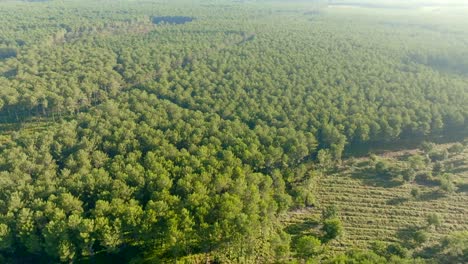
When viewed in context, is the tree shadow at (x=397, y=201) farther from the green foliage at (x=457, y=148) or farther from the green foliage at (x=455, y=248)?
the green foliage at (x=457, y=148)

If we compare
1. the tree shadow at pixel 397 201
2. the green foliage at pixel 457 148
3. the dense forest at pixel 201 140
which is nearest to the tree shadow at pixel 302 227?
the dense forest at pixel 201 140

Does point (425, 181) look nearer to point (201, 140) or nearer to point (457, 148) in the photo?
point (457, 148)

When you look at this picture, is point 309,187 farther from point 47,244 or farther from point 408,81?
point 408,81

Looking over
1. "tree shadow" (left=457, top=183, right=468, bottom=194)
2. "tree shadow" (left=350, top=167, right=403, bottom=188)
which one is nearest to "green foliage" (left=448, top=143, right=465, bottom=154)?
"tree shadow" (left=457, top=183, right=468, bottom=194)

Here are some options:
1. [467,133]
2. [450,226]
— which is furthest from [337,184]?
[467,133]

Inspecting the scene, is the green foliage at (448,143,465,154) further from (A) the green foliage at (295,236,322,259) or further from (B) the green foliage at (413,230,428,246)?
(A) the green foliage at (295,236,322,259)

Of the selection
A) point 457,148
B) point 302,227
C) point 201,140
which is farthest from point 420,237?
point 201,140
